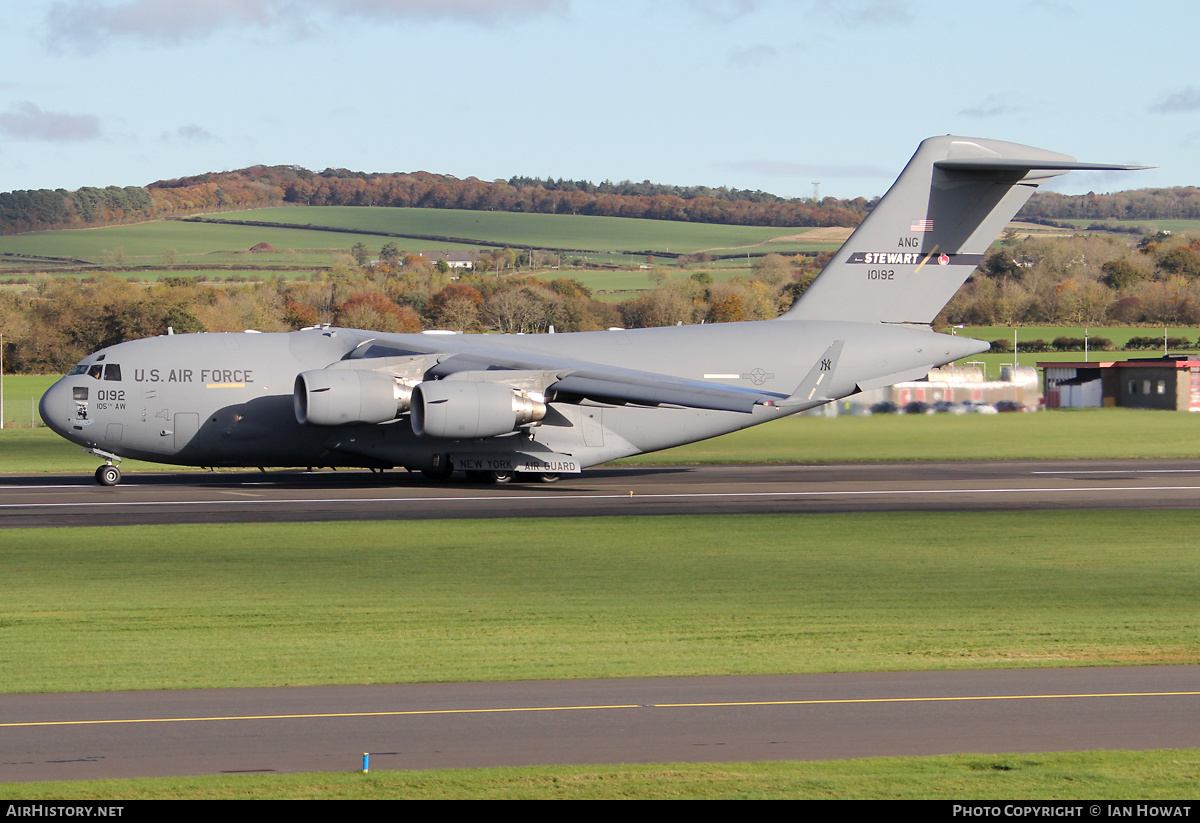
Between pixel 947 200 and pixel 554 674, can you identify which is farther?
pixel 947 200

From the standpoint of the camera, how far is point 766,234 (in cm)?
15338

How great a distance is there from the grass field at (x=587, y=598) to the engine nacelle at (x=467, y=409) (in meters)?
4.51

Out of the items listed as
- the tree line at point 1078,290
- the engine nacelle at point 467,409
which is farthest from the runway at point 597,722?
the tree line at point 1078,290

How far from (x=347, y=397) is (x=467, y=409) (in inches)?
104

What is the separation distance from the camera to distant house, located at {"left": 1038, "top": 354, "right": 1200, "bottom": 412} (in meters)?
59.6

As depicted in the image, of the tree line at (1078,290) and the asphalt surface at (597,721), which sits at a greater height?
the tree line at (1078,290)

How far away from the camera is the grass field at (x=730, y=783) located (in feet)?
25.4

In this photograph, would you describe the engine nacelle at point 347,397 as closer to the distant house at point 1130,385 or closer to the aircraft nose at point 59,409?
the aircraft nose at point 59,409

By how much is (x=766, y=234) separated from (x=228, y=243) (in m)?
63.9

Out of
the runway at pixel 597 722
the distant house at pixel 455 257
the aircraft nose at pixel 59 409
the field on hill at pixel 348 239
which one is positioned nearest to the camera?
the runway at pixel 597 722

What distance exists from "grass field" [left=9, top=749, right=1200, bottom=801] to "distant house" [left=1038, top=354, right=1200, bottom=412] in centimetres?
5641

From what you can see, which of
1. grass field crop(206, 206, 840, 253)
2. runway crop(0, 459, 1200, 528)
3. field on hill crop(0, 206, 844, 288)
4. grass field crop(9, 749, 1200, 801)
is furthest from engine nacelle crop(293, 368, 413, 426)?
grass field crop(206, 206, 840, 253)

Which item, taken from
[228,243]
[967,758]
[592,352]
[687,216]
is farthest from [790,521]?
[687,216]
